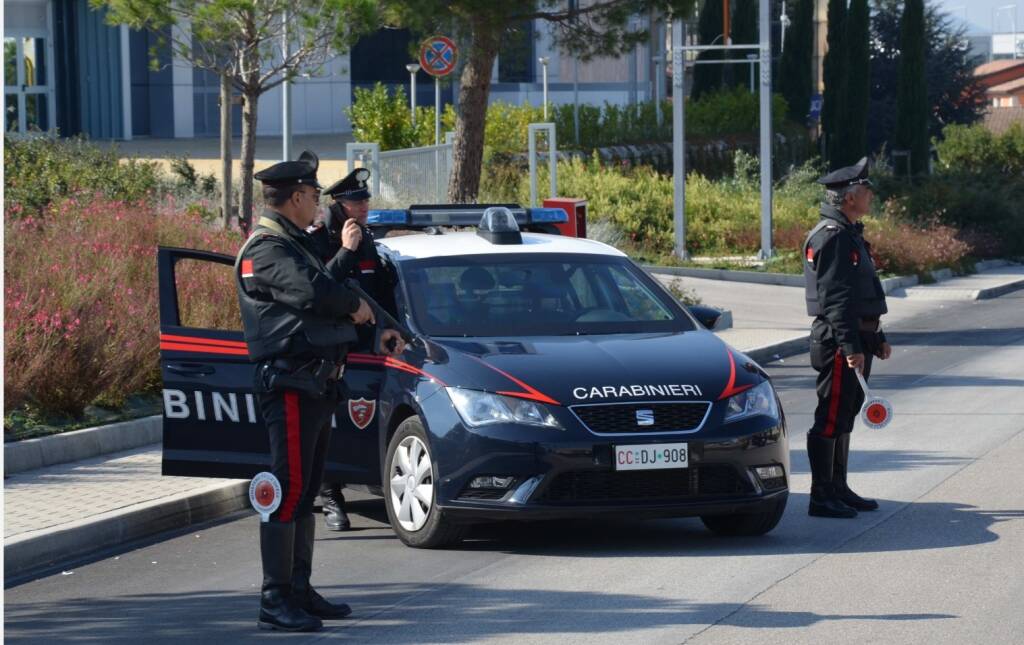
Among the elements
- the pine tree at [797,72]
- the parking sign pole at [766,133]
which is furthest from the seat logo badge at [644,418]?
the pine tree at [797,72]

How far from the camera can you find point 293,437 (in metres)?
6.42

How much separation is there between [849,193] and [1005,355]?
31.8 ft

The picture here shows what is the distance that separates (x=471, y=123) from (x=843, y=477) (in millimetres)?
14280

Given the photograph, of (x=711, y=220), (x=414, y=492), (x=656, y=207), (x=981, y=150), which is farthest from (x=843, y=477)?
(x=981, y=150)

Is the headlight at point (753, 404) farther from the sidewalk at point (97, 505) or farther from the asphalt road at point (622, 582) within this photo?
the sidewalk at point (97, 505)

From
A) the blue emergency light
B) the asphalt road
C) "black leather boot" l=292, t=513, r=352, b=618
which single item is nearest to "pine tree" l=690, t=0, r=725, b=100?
the blue emergency light

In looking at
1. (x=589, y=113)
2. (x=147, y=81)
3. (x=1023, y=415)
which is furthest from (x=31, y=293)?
(x=147, y=81)

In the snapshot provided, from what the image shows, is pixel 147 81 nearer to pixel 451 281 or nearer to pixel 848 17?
pixel 848 17

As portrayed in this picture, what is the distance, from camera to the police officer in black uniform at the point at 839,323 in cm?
869

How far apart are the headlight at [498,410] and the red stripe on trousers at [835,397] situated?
188 centimetres

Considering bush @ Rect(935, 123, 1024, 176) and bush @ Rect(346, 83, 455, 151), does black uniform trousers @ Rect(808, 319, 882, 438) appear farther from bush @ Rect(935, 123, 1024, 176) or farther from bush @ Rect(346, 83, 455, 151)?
bush @ Rect(935, 123, 1024, 176)

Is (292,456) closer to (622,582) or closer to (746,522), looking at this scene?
(622,582)

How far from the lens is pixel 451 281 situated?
896 centimetres

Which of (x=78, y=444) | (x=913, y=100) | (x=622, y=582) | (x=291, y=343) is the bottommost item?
(x=622, y=582)
